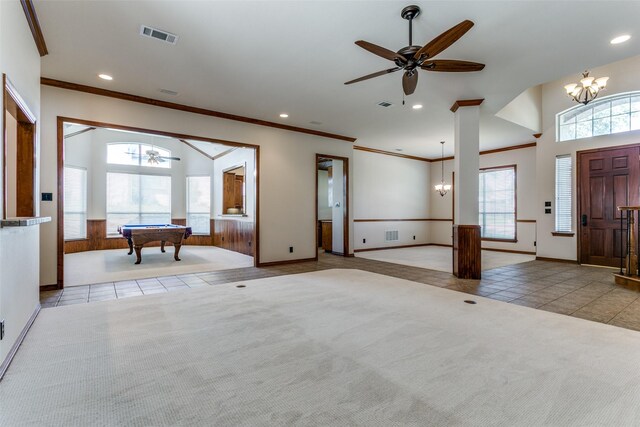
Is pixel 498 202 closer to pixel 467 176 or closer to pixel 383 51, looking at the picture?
pixel 467 176

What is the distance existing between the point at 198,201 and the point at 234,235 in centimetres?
260

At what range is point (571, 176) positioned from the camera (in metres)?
6.46

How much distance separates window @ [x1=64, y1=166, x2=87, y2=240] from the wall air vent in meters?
8.43

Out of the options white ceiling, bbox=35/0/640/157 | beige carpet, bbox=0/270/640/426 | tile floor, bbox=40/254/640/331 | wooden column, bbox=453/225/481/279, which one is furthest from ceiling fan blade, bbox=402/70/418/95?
tile floor, bbox=40/254/640/331

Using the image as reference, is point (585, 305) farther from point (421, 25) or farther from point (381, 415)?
point (421, 25)

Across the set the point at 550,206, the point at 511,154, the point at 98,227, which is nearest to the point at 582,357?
the point at 550,206

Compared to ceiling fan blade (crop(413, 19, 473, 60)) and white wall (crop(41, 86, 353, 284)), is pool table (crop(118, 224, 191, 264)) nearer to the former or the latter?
white wall (crop(41, 86, 353, 284))

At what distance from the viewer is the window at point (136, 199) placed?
29.7ft

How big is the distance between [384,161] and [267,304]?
263 inches

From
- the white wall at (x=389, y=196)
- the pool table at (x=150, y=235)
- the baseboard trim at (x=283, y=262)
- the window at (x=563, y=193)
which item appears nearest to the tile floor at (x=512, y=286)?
the baseboard trim at (x=283, y=262)

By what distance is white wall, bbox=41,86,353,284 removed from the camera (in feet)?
13.8

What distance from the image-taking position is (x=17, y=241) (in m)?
2.47

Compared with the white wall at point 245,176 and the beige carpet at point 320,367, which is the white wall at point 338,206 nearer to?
the white wall at point 245,176

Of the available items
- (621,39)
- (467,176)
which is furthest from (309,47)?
(621,39)
